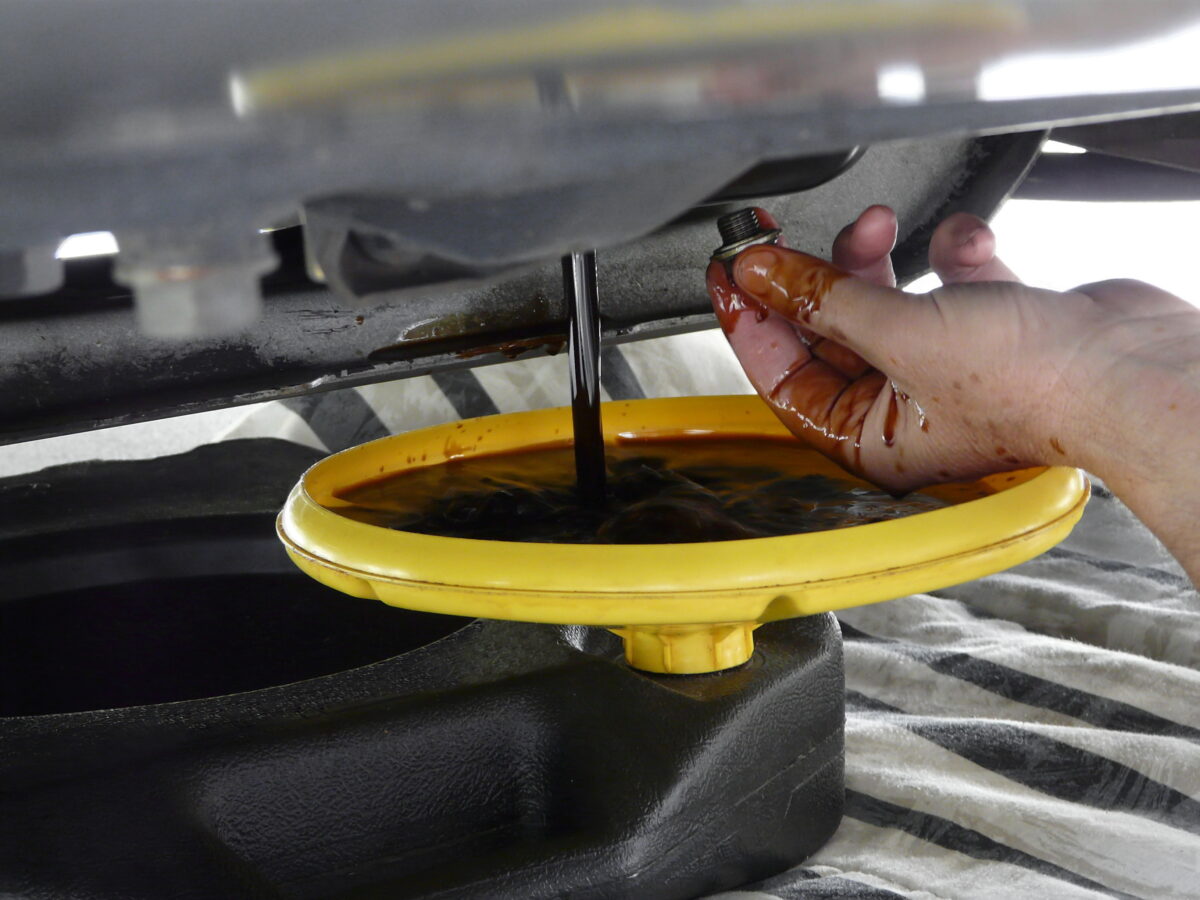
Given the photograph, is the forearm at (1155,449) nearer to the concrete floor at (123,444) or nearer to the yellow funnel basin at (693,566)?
the yellow funnel basin at (693,566)

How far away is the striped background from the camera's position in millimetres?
563

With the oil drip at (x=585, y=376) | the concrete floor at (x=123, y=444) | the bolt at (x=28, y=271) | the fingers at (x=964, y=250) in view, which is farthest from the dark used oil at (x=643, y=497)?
the concrete floor at (x=123, y=444)

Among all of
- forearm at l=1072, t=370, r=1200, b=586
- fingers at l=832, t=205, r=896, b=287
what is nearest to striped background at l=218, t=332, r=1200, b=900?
forearm at l=1072, t=370, r=1200, b=586

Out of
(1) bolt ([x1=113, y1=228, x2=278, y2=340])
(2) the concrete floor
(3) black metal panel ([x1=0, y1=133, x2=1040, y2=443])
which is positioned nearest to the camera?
(1) bolt ([x1=113, y1=228, x2=278, y2=340])

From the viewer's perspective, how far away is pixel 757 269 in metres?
0.54

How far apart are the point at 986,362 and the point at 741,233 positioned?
151 mm

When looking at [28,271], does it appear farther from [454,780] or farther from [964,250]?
[964,250]

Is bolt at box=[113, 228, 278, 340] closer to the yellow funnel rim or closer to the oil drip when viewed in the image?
the yellow funnel rim

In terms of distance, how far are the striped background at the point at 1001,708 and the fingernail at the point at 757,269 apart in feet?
0.90

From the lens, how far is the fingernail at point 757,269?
0.53m

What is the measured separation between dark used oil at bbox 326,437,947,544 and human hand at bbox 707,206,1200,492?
0.03 metres

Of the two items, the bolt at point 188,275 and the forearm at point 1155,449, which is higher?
the bolt at point 188,275

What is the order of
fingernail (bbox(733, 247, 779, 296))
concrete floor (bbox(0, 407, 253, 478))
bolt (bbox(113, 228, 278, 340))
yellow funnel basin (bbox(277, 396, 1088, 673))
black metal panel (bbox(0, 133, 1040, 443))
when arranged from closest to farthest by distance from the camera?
1. bolt (bbox(113, 228, 278, 340))
2. yellow funnel basin (bbox(277, 396, 1088, 673))
3. fingernail (bbox(733, 247, 779, 296))
4. black metal panel (bbox(0, 133, 1040, 443))
5. concrete floor (bbox(0, 407, 253, 478))

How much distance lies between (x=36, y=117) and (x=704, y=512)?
1.15ft
